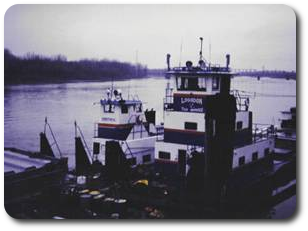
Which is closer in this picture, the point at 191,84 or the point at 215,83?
the point at 215,83

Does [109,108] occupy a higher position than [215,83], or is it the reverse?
[215,83]

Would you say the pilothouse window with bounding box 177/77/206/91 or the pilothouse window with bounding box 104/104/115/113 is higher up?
the pilothouse window with bounding box 177/77/206/91

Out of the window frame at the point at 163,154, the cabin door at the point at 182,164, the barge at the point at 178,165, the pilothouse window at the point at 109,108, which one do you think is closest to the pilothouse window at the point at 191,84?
the barge at the point at 178,165

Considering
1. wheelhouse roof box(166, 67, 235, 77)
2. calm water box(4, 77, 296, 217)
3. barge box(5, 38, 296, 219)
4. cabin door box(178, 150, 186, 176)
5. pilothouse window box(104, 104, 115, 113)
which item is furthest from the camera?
calm water box(4, 77, 296, 217)

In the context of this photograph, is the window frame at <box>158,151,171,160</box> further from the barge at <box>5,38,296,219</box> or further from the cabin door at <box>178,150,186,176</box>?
the cabin door at <box>178,150,186,176</box>

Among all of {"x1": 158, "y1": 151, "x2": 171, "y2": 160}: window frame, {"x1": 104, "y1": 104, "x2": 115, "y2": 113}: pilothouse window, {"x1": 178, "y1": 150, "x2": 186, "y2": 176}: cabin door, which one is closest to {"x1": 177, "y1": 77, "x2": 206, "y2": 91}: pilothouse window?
{"x1": 158, "y1": 151, "x2": 171, "y2": 160}: window frame

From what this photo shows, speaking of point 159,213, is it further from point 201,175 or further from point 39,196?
point 39,196

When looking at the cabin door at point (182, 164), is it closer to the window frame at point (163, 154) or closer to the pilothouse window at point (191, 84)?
the window frame at point (163, 154)

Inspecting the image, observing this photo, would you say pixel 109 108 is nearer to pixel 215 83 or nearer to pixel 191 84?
pixel 191 84

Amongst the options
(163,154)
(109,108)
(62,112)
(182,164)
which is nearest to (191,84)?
(163,154)

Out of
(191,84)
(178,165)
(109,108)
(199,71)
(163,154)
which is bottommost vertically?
(178,165)

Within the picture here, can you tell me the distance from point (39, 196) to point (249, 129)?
21.6 ft
